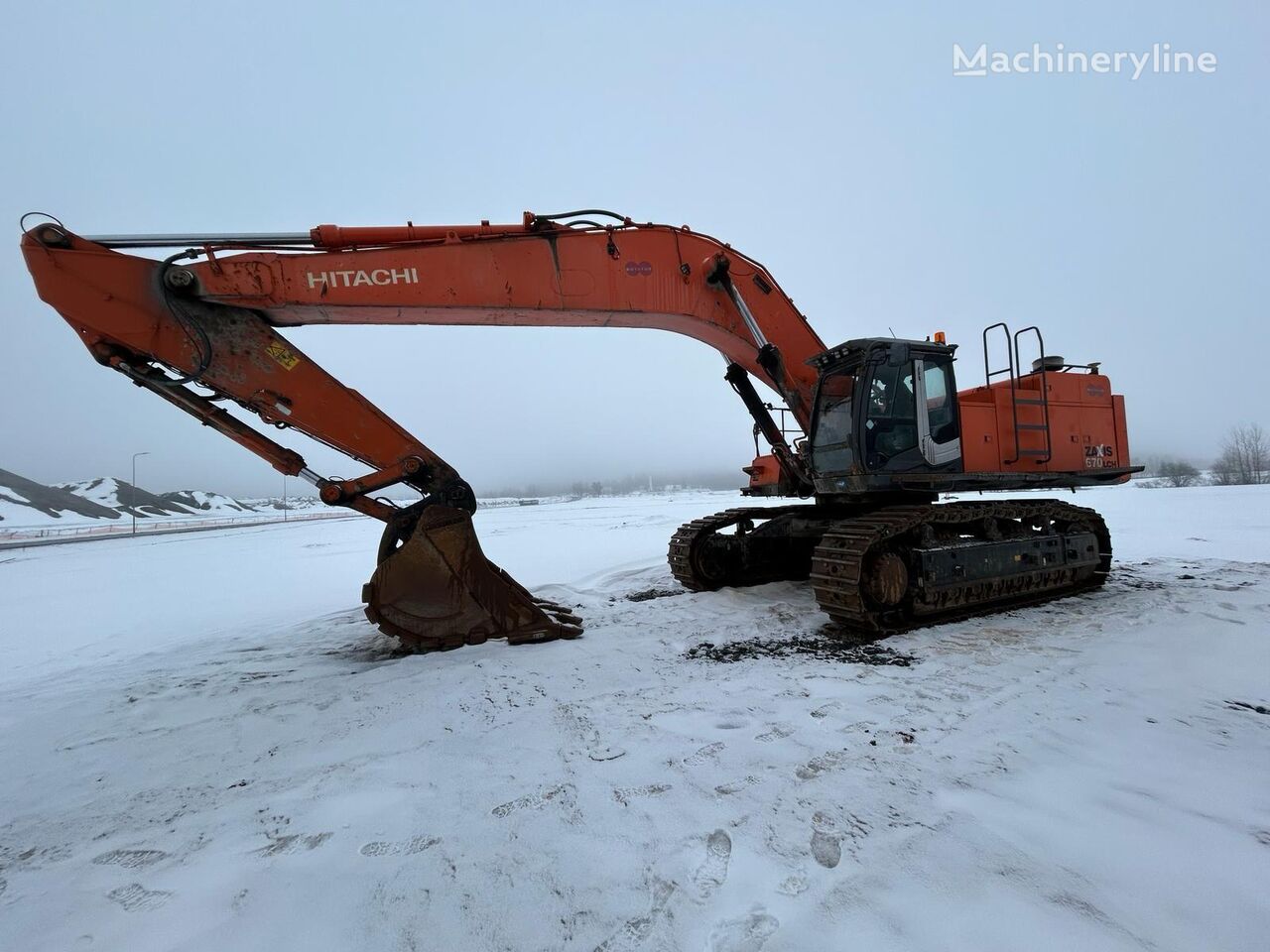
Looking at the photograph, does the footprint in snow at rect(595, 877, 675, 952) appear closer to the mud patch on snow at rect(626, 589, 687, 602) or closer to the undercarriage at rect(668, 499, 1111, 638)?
the undercarriage at rect(668, 499, 1111, 638)

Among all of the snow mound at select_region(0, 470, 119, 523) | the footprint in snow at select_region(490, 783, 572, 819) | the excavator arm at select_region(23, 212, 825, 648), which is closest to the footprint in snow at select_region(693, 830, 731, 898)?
the footprint in snow at select_region(490, 783, 572, 819)

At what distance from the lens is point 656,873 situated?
197cm

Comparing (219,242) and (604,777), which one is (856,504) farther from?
(219,242)

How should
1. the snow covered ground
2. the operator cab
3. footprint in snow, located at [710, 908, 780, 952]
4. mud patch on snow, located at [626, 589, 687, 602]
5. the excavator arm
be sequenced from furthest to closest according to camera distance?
mud patch on snow, located at [626, 589, 687, 602] → the operator cab → the excavator arm → the snow covered ground → footprint in snow, located at [710, 908, 780, 952]

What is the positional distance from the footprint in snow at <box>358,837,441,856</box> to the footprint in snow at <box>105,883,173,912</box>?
0.64 metres

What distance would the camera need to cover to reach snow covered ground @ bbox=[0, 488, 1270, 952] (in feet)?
5.79

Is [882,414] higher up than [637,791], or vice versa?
[882,414]

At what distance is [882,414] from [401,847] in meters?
5.45

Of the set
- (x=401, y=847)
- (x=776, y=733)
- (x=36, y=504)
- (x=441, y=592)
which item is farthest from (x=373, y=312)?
(x=36, y=504)

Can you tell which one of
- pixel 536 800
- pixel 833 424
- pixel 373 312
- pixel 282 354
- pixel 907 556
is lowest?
pixel 536 800

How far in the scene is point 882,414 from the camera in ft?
18.7

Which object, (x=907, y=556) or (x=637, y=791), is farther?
(x=907, y=556)

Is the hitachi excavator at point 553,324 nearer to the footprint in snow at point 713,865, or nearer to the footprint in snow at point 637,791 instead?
the footprint in snow at point 637,791

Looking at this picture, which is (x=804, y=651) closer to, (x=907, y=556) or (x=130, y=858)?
(x=907, y=556)
